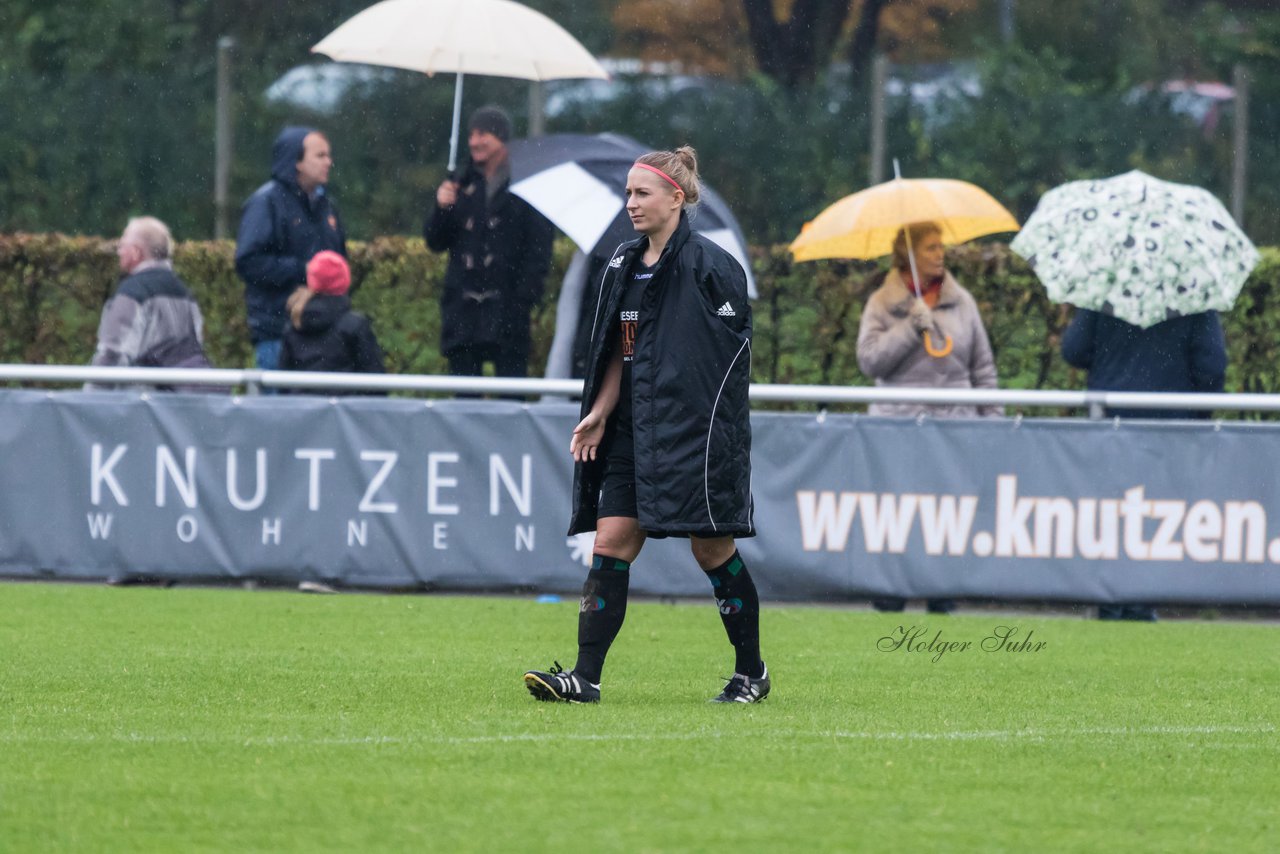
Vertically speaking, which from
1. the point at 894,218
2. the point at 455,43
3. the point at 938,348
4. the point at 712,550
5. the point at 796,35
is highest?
the point at 796,35

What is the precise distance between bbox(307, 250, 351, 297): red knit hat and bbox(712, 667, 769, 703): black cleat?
15.6ft

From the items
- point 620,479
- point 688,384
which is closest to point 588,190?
point 620,479

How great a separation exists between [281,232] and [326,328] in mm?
689

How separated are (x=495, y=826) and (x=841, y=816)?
82cm

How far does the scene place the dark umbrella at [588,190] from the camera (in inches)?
433

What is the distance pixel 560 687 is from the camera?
22.8 feet

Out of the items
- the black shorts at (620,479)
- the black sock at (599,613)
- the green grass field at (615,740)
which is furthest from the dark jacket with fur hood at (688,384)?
the green grass field at (615,740)

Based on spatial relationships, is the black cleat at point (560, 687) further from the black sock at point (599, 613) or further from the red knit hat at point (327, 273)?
the red knit hat at point (327, 273)

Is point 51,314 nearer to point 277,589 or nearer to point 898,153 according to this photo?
point 277,589

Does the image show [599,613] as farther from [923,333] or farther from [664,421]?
[923,333]

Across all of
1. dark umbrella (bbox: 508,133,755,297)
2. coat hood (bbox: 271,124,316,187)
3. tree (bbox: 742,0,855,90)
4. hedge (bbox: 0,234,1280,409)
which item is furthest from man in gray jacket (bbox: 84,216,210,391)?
tree (bbox: 742,0,855,90)

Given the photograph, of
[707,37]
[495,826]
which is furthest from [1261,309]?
[495,826]

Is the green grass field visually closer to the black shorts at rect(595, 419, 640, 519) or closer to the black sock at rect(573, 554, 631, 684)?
the black sock at rect(573, 554, 631, 684)

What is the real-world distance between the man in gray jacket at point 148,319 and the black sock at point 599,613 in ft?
17.0
